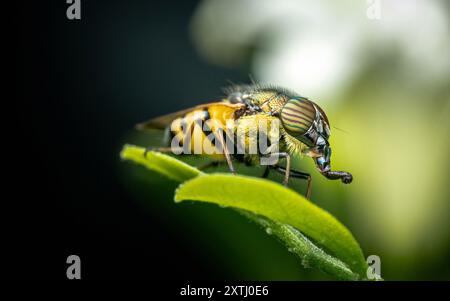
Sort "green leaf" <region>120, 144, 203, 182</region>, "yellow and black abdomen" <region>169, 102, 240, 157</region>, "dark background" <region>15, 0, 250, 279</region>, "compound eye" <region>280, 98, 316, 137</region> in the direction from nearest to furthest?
"green leaf" <region>120, 144, 203, 182</region> → "compound eye" <region>280, 98, 316, 137</region> → "yellow and black abdomen" <region>169, 102, 240, 157</region> → "dark background" <region>15, 0, 250, 279</region>

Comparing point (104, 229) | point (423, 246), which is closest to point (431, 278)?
point (423, 246)

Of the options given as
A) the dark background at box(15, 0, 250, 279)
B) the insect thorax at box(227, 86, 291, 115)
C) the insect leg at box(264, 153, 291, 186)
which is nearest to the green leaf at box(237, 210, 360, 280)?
the insect leg at box(264, 153, 291, 186)

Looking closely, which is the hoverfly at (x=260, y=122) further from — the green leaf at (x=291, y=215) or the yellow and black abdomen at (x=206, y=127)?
the green leaf at (x=291, y=215)

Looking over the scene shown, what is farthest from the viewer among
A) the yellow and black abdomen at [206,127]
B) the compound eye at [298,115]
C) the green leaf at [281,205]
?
the yellow and black abdomen at [206,127]

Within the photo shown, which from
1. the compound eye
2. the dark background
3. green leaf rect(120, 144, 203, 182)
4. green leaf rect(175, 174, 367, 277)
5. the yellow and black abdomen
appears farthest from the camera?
the dark background

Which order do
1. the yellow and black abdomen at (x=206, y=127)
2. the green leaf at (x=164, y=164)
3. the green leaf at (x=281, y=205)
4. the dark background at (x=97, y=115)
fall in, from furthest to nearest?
1. the dark background at (x=97, y=115)
2. the yellow and black abdomen at (x=206, y=127)
3. the green leaf at (x=164, y=164)
4. the green leaf at (x=281, y=205)

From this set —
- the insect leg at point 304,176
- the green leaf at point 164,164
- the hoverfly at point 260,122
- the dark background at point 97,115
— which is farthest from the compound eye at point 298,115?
the dark background at point 97,115

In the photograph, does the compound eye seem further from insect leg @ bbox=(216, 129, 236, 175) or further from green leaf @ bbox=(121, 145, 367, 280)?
green leaf @ bbox=(121, 145, 367, 280)
